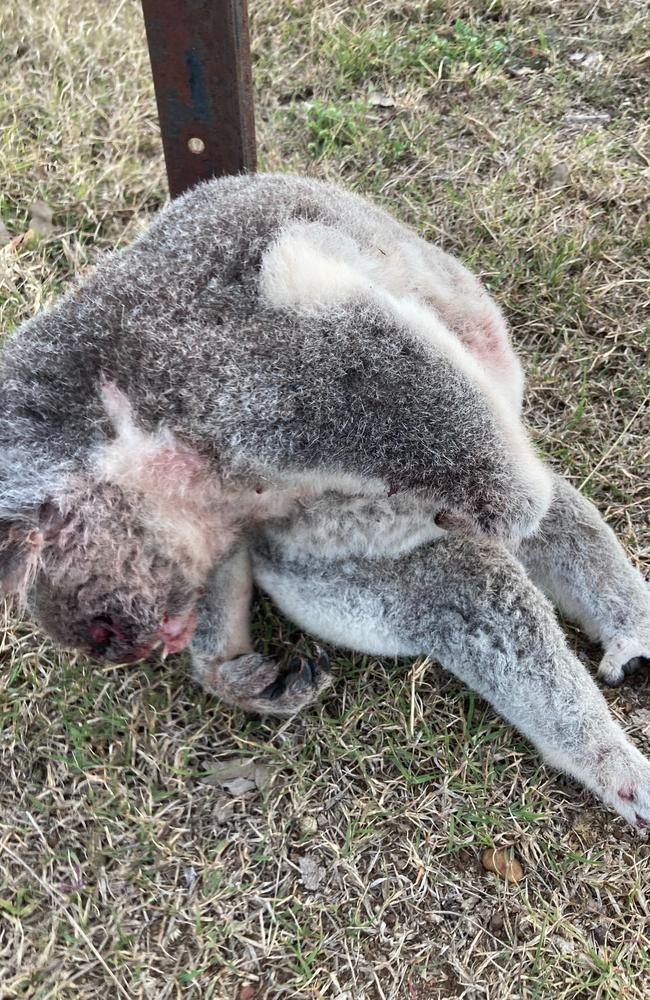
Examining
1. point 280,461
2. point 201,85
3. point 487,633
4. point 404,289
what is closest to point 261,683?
point 487,633

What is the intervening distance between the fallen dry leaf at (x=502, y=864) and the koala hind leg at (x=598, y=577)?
631 mm

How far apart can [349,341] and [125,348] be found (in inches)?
22.4

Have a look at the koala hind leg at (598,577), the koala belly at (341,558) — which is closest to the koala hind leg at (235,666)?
the koala belly at (341,558)

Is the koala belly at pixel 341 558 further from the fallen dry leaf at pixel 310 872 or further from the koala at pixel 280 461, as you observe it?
the fallen dry leaf at pixel 310 872

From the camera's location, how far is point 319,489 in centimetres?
239

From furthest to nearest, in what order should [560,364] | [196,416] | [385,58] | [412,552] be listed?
1. [385,58]
2. [560,364]
3. [412,552]
4. [196,416]

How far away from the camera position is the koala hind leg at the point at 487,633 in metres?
2.45

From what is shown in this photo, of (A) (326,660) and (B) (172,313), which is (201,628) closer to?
(A) (326,660)

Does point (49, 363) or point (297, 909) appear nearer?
point (49, 363)

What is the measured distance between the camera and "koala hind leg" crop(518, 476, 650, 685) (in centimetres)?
270

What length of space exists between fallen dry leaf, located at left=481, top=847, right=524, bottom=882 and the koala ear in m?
1.51

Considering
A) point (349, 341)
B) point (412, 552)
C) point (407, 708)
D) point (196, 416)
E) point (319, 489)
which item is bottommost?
point (407, 708)

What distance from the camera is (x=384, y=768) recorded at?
2.66 m

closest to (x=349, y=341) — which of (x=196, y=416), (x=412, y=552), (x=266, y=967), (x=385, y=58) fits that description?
(x=196, y=416)
